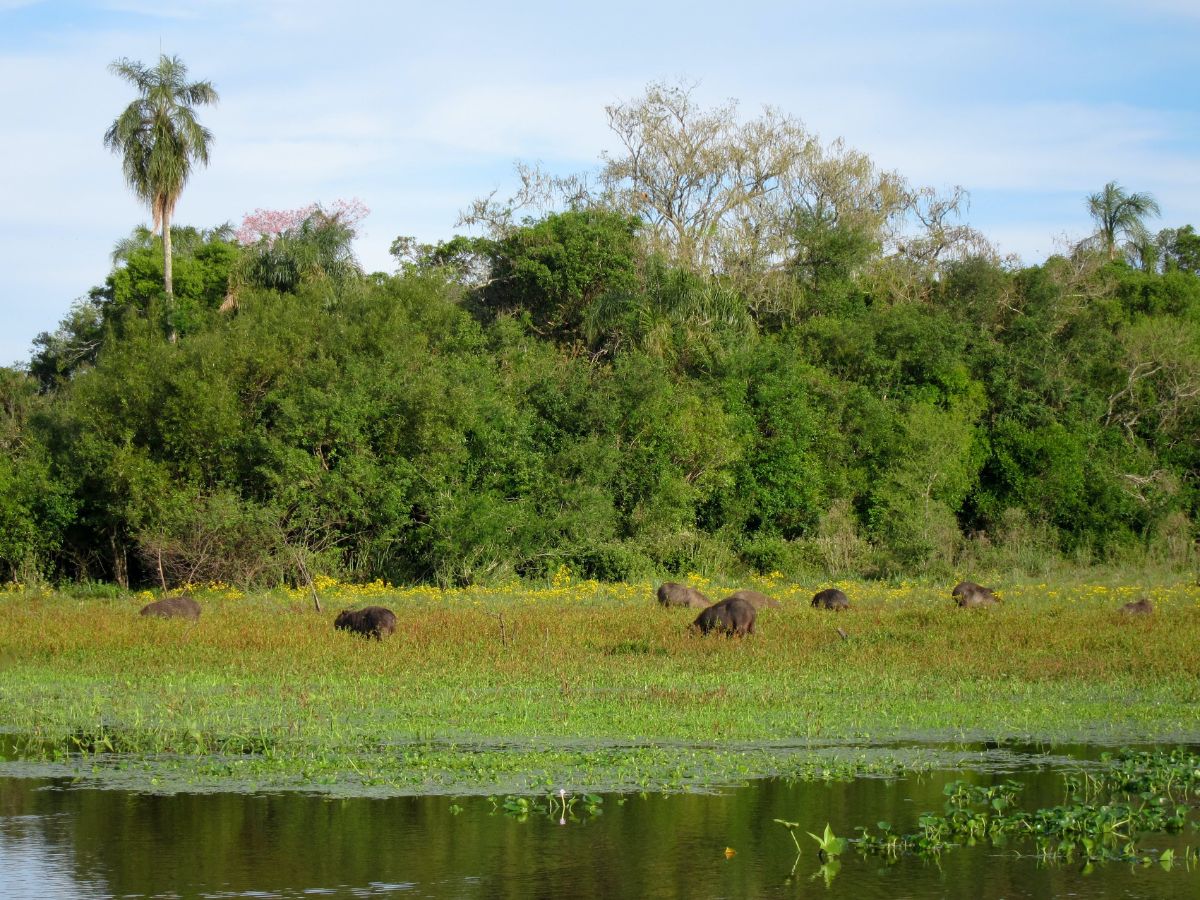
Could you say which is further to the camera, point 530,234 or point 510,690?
point 530,234

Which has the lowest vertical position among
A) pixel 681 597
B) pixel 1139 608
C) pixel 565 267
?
pixel 1139 608

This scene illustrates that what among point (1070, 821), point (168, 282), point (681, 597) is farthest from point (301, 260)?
point (1070, 821)

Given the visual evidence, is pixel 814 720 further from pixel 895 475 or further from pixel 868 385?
pixel 868 385

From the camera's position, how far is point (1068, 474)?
3606cm

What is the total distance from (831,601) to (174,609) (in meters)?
11.0

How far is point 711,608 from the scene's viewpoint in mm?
19734

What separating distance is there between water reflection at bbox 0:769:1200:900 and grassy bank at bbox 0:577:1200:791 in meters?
0.71

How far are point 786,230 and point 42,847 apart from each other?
34691mm

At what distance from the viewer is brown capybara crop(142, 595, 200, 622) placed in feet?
71.9

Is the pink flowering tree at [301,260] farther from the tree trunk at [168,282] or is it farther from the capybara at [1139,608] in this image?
the capybara at [1139,608]

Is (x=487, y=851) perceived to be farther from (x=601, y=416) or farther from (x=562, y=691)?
(x=601, y=416)

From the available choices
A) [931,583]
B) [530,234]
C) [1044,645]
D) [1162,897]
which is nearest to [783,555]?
[931,583]

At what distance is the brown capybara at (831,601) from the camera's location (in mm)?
23109

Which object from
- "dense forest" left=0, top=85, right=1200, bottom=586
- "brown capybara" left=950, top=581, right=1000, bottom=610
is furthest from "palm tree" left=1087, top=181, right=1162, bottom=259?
"brown capybara" left=950, top=581, right=1000, bottom=610
